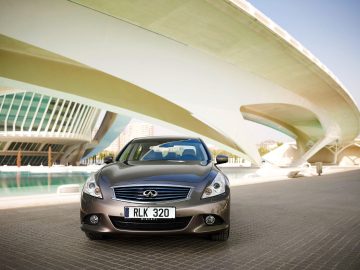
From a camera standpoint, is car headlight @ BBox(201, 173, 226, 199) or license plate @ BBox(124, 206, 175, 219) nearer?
license plate @ BBox(124, 206, 175, 219)

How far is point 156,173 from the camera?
4215mm

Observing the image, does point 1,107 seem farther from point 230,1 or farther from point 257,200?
point 257,200

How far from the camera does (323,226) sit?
18.4 ft

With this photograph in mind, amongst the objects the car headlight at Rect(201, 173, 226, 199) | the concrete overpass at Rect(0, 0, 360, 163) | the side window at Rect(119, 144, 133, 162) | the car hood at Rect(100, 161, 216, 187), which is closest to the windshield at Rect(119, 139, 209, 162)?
the side window at Rect(119, 144, 133, 162)

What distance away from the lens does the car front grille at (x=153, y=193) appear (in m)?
3.84

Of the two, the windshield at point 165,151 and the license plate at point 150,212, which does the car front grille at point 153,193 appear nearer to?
the license plate at point 150,212

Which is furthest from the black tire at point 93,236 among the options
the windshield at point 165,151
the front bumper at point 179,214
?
the windshield at point 165,151

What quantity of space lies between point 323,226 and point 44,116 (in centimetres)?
5301

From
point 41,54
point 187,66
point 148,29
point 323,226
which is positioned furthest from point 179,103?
point 323,226

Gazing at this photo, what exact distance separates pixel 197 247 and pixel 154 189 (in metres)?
0.95

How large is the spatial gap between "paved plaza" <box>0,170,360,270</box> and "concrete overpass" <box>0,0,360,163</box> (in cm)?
1110

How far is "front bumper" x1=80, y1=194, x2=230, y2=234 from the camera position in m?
3.75

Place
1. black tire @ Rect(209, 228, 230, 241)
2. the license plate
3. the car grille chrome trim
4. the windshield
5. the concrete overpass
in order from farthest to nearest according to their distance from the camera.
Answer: the concrete overpass
the windshield
black tire @ Rect(209, 228, 230, 241)
the car grille chrome trim
the license plate

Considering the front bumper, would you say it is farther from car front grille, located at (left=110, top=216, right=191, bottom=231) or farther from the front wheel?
the front wheel
